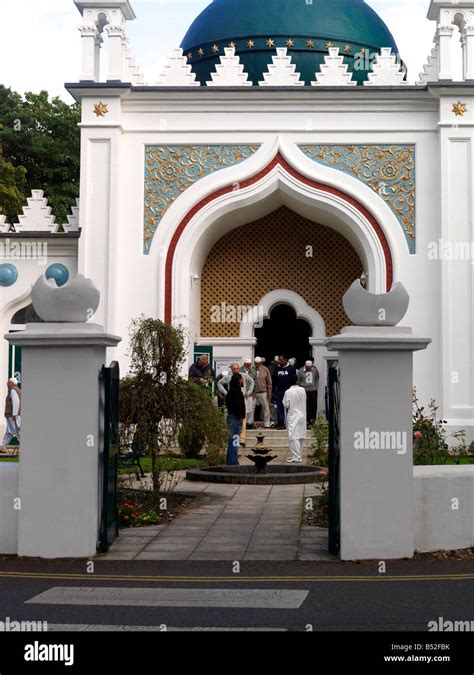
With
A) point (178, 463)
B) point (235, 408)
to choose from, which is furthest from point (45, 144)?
point (178, 463)

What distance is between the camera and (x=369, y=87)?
1891 centimetres

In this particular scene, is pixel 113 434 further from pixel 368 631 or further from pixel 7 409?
pixel 7 409

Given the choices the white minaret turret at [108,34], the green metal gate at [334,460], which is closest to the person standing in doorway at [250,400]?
the white minaret turret at [108,34]

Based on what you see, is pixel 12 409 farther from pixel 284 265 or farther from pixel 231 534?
pixel 231 534

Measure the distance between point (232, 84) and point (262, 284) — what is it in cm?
455

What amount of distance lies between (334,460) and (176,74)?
12439mm

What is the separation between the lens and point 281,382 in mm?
19562

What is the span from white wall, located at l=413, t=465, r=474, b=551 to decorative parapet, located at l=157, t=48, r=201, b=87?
12478mm

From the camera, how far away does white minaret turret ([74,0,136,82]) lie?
1903 cm

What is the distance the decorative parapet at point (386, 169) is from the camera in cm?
1895

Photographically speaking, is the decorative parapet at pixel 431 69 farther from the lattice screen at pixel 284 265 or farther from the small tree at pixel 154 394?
the small tree at pixel 154 394

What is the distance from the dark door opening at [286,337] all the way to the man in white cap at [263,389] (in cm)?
366

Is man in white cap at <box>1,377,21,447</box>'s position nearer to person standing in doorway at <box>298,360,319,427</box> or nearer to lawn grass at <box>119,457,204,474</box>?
lawn grass at <box>119,457,204,474</box>
